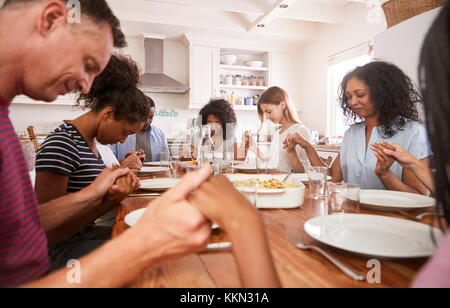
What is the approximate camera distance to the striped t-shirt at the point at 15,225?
58cm

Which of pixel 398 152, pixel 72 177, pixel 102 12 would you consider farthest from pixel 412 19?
pixel 72 177

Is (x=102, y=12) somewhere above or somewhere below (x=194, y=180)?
above

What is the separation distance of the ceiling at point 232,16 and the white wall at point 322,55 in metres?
0.17

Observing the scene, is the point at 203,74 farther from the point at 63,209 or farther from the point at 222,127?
the point at 63,209

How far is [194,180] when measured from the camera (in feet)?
1.53

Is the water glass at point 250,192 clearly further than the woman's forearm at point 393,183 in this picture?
No

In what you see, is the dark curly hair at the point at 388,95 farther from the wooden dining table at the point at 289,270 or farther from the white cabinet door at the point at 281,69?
the white cabinet door at the point at 281,69

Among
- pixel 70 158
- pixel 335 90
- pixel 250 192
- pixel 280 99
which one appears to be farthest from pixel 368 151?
pixel 335 90

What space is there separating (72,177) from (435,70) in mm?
1297

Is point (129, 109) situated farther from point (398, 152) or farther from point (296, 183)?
point (398, 152)

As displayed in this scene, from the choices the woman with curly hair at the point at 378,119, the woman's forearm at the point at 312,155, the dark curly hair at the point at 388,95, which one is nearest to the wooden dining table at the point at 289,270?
the woman with curly hair at the point at 378,119

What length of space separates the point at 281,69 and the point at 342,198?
197 inches

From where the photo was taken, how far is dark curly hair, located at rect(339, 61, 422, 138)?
169cm

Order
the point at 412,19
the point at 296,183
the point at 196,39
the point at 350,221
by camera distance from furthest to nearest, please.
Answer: the point at 196,39
the point at 412,19
the point at 296,183
the point at 350,221
